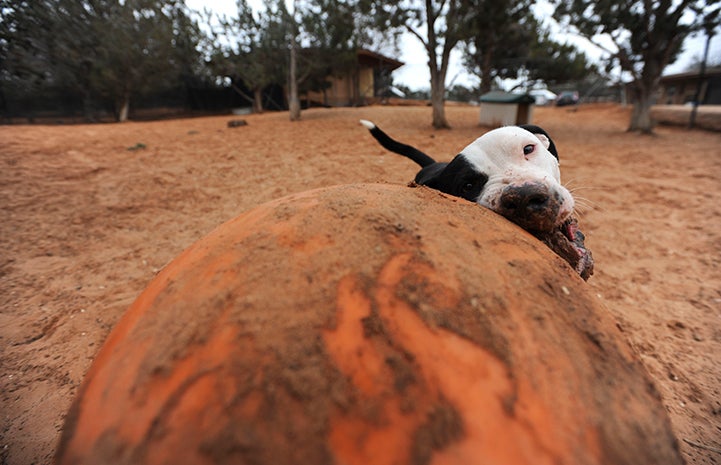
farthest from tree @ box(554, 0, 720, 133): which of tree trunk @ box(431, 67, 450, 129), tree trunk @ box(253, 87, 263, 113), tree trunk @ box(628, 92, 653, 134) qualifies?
tree trunk @ box(253, 87, 263, 113)

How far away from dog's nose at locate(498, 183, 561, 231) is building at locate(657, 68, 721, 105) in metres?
24.0

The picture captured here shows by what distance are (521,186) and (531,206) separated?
11cm

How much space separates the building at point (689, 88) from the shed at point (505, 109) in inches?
Result: 515

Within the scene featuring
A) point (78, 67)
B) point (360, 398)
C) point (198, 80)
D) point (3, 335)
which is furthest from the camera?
point (198, 80)

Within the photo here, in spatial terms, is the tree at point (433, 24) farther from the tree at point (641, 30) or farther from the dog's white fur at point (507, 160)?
the dog's white fur at point (507, 160)

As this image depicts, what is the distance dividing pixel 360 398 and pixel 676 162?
9144 millimetres

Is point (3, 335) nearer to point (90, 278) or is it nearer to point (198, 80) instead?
point (90, 278)

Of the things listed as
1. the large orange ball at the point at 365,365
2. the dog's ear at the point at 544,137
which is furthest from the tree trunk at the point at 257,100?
the large orange ball at the point at 365,365

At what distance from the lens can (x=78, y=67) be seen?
15.6 meters

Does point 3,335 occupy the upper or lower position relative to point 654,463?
lower

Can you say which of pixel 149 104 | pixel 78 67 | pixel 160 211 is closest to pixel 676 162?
pixel 160 211

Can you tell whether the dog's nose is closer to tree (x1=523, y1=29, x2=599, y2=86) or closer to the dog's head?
the dog's head

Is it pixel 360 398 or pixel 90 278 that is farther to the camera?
pixel 90 278

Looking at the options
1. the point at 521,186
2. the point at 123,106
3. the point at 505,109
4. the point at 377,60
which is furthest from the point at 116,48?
the point at 521,186
